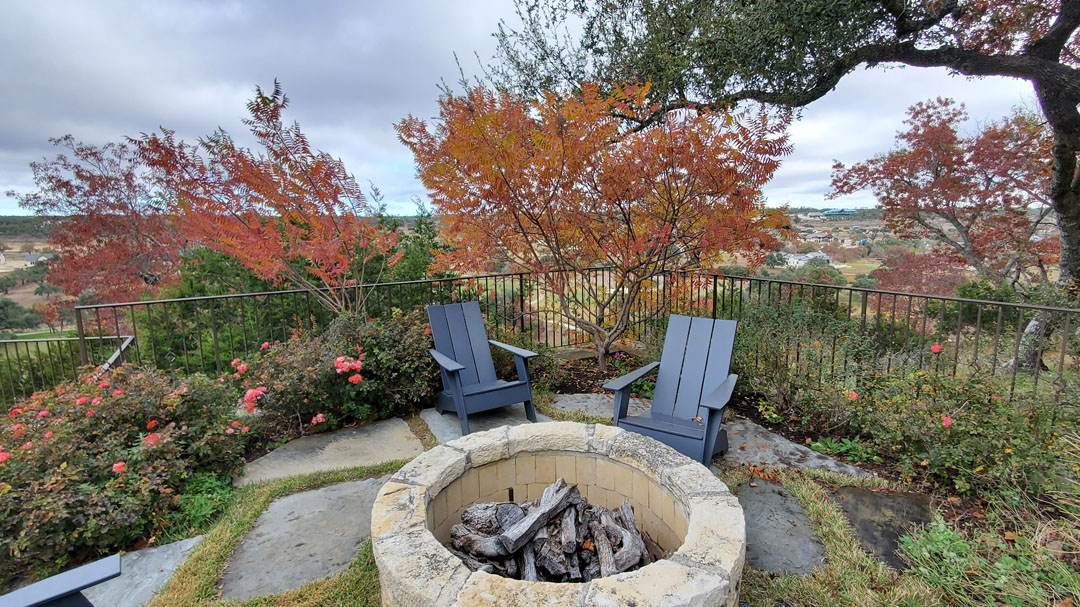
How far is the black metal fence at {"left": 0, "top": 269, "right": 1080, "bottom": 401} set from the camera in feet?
9.79

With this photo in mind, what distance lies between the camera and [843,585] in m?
1.66

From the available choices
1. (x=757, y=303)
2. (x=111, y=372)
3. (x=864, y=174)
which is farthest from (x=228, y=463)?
(x=864, y=174)

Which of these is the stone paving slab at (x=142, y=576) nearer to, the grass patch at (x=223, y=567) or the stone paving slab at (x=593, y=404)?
the grass patch at (x=223, y=567)

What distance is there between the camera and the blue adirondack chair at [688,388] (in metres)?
2.46

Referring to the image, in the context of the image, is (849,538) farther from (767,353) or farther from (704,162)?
(704,162)

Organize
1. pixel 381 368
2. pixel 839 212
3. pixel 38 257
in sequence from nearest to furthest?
pixel 381 368 < pixel 38 257 < pixel 839 212

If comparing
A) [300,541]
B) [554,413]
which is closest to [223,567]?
[300,541]

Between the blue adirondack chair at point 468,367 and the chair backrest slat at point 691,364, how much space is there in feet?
3.17

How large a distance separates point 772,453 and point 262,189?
4.35 metres

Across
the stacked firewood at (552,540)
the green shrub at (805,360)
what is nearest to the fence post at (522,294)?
the green shrub at (805,360)

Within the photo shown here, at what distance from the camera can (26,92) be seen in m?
6.40

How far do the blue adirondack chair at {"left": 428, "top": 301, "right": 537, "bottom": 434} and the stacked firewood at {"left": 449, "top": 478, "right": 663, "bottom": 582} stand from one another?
1.29 m

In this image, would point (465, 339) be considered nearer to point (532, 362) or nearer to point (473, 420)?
point (473, 420)

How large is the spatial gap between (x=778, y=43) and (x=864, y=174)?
4532 millimetres
